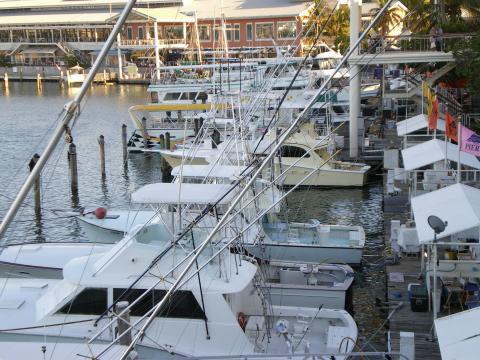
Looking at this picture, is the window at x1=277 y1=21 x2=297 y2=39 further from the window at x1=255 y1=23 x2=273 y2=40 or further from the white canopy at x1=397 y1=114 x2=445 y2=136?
the white canopy at x1=397 y1=114 x2=445 y2=136

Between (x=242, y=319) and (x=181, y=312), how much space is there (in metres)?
1.27

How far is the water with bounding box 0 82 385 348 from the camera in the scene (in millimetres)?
21922

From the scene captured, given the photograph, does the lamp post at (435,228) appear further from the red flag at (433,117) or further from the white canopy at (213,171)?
the red flag at (433,117)

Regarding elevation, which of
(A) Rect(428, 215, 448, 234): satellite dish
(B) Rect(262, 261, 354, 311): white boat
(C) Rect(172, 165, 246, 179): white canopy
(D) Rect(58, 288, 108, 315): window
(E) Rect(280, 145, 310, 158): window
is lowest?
(B) Rect(262, 261, 354, 311): white boat

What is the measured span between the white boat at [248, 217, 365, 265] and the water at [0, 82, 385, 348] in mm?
871

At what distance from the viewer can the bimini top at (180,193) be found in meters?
15.5

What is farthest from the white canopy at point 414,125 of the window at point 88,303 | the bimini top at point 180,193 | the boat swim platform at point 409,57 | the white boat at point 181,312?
the window at point 88,303

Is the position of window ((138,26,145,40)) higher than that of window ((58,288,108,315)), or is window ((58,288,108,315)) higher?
window ((138,26,145,40))

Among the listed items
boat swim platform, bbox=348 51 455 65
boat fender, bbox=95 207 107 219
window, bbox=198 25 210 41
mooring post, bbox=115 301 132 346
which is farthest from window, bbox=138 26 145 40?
mooring post, bbox=115 301 132 346

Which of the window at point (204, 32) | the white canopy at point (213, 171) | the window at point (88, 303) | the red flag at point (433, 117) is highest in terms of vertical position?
the window at point (204, 32)

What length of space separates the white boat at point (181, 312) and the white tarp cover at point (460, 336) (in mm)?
2680

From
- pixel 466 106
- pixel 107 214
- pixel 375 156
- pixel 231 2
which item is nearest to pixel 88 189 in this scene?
pixel 107 214

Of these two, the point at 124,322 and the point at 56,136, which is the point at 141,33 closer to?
the point at 124,322

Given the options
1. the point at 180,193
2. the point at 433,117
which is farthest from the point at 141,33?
the point at 180,193
